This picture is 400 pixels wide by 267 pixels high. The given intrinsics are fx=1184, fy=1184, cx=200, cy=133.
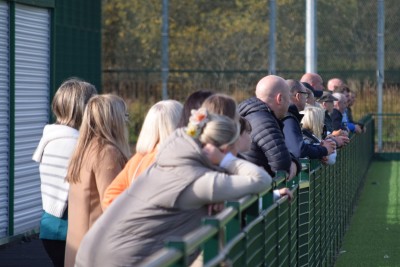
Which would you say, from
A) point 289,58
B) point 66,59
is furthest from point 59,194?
point 289,58

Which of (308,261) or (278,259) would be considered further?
(308,261)

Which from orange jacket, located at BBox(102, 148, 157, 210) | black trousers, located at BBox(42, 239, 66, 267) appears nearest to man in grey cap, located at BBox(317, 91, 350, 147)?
black trousers, located at BBox(42, 239, 66, 267)

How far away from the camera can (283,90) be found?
880cm

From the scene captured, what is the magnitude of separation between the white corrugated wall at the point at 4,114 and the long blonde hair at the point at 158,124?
270 inches

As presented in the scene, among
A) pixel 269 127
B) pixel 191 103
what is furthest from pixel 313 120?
pixel 191 103

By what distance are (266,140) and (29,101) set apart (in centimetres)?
603

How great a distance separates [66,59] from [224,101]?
35.1 ft

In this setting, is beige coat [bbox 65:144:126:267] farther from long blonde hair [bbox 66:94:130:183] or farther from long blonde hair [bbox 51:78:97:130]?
long blonde hair [bbox 51:78:97:130]

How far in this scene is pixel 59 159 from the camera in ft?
23.4

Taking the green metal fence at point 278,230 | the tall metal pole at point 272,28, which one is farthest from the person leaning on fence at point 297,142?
the tall metal pole at point 272,28

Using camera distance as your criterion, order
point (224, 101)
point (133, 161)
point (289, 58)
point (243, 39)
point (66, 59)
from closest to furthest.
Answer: point (224, 101)
point (133, 161)
point (66, 59)
point (289, 58)
point (243, 39)

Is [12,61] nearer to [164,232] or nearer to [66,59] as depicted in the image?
[66,59]

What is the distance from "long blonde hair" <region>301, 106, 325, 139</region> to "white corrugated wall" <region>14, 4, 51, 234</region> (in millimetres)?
3683

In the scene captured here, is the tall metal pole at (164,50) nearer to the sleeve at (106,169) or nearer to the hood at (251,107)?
the hood at (251,107)
